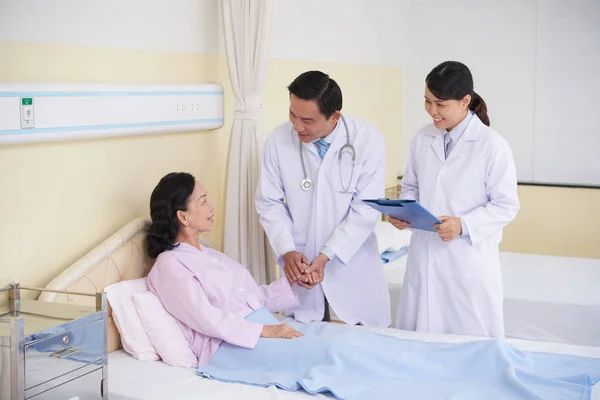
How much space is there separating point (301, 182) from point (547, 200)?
2957 mm

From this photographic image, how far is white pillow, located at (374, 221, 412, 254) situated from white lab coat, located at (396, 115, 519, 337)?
4.14 ft

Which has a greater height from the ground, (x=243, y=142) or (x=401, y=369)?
(x=243, y=142)

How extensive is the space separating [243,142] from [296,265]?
73 centimetres

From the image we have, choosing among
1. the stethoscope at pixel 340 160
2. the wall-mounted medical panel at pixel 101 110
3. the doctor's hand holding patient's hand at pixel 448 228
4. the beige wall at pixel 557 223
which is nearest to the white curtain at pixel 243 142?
the wall-mounted medical panel at pixel 101 110

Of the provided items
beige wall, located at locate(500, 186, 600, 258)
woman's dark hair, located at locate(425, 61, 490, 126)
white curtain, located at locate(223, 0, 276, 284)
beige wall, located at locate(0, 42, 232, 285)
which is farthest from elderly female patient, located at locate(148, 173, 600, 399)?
beige wall, located at locate(500, 186, 600, 258)

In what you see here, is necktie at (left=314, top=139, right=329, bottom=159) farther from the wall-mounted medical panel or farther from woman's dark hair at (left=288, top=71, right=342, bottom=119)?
the wall-mounted medical panel

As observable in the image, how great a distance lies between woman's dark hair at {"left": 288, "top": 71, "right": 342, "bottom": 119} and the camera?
2883 mm

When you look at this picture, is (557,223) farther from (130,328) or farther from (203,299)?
(130,328)

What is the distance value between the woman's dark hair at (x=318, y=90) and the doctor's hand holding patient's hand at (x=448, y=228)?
60 cm

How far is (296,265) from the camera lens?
2.98 metres

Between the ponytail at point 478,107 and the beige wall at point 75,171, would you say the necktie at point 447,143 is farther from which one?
the beige wall at point 75,171

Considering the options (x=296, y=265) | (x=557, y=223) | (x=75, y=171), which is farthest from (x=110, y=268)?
(x=557, y=223)

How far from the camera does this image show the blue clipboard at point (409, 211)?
266cm

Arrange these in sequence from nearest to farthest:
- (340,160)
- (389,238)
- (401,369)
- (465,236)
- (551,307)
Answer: (401,369) < (465,236) < (340,160) < (551,307) < (389,238)
